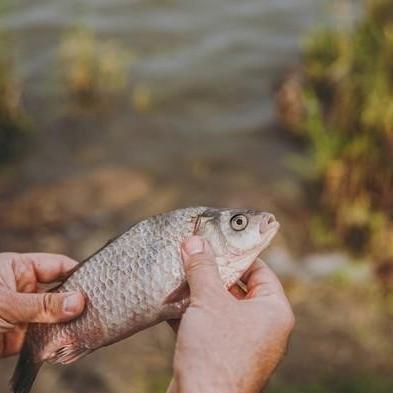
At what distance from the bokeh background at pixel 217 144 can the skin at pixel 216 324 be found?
6.15 ft

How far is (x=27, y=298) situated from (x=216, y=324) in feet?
2.42

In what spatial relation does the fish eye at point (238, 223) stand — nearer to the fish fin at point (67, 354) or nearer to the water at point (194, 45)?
the fish fin at point (67, 354)

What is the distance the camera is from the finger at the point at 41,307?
8.78ft

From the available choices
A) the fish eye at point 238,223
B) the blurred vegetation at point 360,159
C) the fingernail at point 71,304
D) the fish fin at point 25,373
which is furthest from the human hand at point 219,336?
the blurred vegetation at point 360,159

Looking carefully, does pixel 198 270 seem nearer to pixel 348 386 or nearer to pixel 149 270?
pixel 149 270

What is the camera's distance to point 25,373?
281 cm

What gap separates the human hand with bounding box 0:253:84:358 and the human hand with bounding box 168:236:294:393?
423 mm

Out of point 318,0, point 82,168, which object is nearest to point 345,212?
point 82,168

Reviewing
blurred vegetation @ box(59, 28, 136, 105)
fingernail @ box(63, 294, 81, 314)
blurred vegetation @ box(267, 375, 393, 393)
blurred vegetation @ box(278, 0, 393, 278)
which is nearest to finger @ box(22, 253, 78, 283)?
fingernail @ box(63, 294, 81, 314)

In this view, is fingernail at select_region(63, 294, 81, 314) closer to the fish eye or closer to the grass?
the fish eye

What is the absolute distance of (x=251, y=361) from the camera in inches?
102

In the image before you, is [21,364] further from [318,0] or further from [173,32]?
[318,0]

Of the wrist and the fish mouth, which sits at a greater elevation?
the fish mouth

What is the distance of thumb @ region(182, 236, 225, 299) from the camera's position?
2.55 metres
